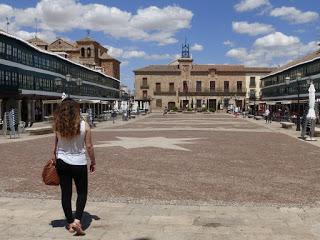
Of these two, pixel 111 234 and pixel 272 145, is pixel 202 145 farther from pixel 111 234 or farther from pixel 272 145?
pixel 111 234

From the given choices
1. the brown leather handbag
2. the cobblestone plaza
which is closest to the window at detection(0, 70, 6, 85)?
the cobblestone plaza

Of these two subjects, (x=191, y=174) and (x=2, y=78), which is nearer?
(x=191, y=174)

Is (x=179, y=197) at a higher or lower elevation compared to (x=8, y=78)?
lower

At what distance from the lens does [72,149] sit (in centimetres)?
577

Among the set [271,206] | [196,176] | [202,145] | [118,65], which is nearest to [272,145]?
[202,145]

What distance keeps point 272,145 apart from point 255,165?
6.24 metres

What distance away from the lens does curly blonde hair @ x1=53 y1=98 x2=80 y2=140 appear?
566 cm

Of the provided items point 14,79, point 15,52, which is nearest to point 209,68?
point 15,52

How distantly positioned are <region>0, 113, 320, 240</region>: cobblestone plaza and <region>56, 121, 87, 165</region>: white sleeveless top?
899 mm

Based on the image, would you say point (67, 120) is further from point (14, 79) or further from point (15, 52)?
point (15, 52)

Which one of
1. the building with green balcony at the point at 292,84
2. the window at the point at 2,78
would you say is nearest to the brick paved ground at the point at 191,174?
the window at the point at 2,78

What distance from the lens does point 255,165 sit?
12367mm

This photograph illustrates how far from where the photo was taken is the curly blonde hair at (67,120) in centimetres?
566

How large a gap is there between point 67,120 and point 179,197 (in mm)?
3228
